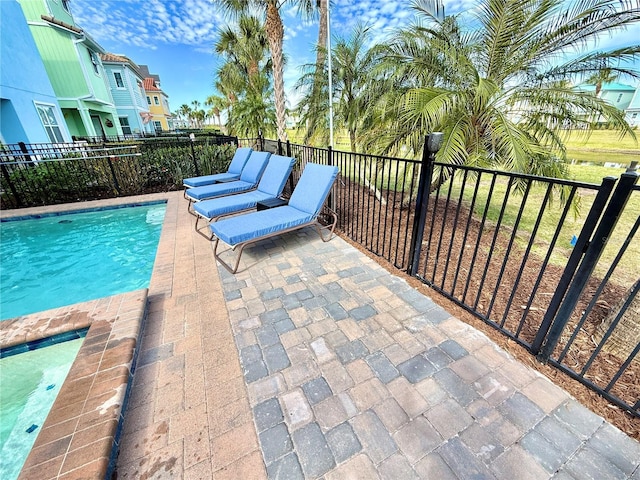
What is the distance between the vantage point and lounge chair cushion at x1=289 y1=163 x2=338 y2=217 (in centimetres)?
353

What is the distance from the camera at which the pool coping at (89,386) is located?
1.26 m

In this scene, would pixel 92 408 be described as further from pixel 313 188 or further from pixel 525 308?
pixel 525 308

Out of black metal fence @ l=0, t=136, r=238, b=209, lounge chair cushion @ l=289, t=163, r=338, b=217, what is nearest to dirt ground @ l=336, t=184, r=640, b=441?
lounge chair cushion @ l=289, t=163, r=338, b=217

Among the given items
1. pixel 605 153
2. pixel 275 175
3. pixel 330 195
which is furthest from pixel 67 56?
pixel 605 153

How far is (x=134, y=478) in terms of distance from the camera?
4.16 feet

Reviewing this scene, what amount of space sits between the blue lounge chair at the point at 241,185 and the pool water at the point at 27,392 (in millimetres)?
2945

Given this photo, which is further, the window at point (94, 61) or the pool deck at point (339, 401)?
the window at point (94, 61)

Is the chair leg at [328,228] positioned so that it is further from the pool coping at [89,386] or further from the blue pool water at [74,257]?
the blue pool water at [74,257]

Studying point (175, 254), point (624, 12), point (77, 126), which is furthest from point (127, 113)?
point (624, 12)

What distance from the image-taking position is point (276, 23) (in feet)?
24.0

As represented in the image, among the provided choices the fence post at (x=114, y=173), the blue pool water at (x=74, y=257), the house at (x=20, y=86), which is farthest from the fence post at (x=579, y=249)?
the house at (x=20, y=86)

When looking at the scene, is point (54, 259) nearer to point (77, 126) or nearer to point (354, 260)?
point (354, 260)

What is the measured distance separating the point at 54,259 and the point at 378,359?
5.47 m

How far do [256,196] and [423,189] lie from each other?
9.25ft
